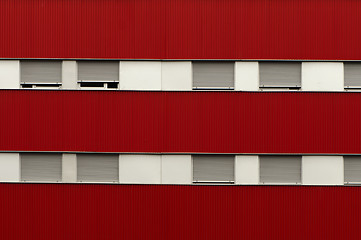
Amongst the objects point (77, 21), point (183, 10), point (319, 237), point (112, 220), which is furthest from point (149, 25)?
point (319, 237)

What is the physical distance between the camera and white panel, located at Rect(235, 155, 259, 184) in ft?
29.6

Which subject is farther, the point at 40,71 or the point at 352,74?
the point at 40,71

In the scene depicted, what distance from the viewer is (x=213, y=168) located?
360 inches

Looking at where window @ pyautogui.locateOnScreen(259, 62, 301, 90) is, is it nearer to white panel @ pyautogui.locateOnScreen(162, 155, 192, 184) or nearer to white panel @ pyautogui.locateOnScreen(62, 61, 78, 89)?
white panel @ pyautogui.locateOnScreen(162, 155, 192, 184)

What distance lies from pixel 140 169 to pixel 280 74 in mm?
4230

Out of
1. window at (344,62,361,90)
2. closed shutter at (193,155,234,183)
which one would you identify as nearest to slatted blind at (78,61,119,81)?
closed shutter at (193,155,234,183)

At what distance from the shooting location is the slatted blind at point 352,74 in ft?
29.7

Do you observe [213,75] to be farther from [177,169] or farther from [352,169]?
[352,169]

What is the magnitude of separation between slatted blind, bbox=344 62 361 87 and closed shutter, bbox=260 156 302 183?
235 cm

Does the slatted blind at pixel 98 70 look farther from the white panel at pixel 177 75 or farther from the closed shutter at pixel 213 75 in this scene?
the closed shutter at pixel 213 75

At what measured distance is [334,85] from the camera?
29.3ft

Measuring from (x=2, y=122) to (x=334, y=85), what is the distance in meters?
8.25

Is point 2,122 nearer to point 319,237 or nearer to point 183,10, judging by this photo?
point 183,10

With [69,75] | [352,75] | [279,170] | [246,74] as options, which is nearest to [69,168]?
[69,75]
